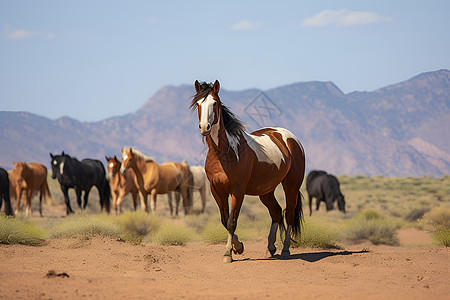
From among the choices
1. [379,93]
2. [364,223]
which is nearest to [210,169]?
[364,223]

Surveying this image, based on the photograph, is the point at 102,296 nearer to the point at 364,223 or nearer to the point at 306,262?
the point at 306,262

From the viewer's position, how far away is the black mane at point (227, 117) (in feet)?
28.4

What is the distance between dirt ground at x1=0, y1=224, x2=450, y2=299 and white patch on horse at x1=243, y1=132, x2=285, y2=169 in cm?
179

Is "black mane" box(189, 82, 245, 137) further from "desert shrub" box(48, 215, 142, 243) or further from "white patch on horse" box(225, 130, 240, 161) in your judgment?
"desert shrub" box(48, 215, 142, 243)

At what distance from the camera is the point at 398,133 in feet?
78.0

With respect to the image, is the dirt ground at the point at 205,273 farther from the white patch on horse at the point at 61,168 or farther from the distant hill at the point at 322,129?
the white patch on horse at the point at 61,168

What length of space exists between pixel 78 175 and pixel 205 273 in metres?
14.2

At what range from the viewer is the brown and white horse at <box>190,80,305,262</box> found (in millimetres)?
8680

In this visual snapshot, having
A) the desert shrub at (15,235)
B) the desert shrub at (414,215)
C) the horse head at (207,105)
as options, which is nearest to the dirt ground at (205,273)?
the desert shrub at (15,235)

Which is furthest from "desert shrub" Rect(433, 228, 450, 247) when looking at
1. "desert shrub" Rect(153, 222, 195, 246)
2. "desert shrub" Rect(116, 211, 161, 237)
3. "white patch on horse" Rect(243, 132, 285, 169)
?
"desert shrub" Rect(116, 211, 161, 237)

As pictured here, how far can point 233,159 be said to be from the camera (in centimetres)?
874

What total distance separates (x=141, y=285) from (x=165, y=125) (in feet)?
556

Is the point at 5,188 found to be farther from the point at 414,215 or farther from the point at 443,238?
the point at 414,215

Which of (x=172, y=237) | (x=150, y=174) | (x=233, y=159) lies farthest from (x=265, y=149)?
(x=150, y=174)
